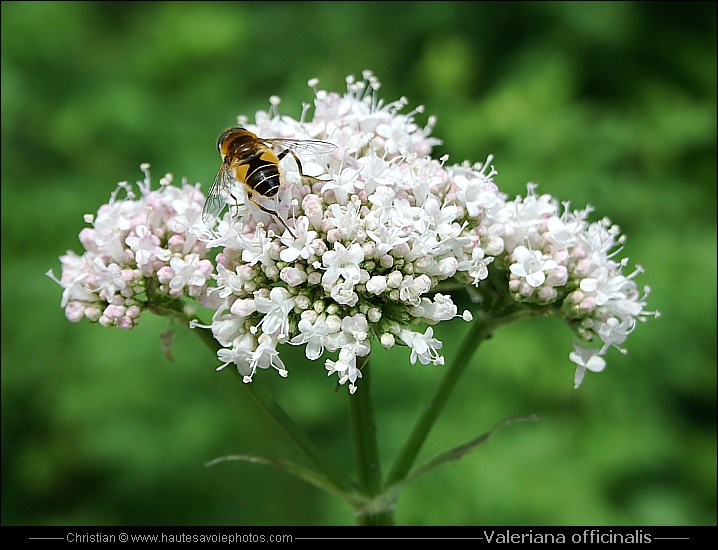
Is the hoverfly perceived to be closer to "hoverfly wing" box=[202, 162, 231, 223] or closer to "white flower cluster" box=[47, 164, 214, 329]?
"hoverfly wing" box=[202, 162, 231, 223]

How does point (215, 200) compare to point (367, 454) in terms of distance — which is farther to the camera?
point (367, 454)

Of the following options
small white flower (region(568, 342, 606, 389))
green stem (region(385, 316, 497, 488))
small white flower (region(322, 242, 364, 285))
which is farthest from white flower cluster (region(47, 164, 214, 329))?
small white flower (region(568, 342, 606, 389))

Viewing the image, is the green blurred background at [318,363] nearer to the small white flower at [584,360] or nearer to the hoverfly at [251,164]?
the hoverfly at [251,164]

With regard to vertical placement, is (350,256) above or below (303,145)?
below

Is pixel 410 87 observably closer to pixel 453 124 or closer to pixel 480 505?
pixel 453 124

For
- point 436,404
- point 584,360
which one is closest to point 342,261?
point 436,404

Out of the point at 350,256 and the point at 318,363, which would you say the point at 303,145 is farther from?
the point at 318,363
